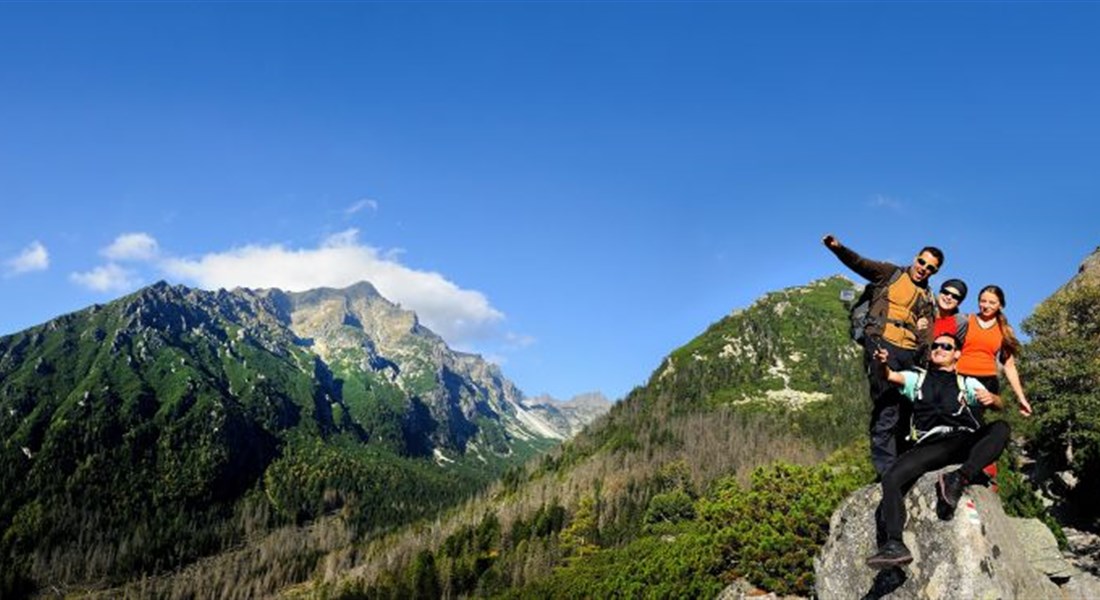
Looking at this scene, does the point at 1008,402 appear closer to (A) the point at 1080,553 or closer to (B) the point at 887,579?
(A) the point at 1080,553

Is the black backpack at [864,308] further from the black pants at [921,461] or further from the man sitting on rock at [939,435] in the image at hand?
the black pants at [921,461]

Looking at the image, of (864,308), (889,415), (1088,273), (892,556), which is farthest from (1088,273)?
(892,556)

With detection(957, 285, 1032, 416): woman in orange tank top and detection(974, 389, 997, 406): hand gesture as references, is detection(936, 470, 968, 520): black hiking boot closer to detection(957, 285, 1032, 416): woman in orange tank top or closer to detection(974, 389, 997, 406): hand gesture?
detection(974, 389, 997, 406): hand gesture

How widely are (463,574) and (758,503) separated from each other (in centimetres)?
12421

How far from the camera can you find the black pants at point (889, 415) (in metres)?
14.8

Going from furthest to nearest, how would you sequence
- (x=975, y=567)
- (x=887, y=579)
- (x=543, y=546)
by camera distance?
1. (x=543, y=546)
2. (x=887, y=579)
3. (x=975, y=567)

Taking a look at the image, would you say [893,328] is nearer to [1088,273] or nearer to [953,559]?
[953,559]

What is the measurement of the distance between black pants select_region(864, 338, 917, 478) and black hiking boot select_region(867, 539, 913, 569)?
5.08 ft

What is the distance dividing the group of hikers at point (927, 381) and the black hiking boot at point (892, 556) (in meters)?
0.02

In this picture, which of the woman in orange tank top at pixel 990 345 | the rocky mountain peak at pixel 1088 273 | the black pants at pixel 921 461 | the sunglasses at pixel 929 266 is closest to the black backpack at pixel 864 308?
the sunglasses at pixel 929 266

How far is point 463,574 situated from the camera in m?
172

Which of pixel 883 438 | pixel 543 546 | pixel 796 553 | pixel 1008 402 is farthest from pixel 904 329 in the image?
pixel 543 546

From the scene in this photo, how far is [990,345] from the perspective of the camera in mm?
14562

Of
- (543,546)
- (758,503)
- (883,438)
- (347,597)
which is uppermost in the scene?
(883,438)
